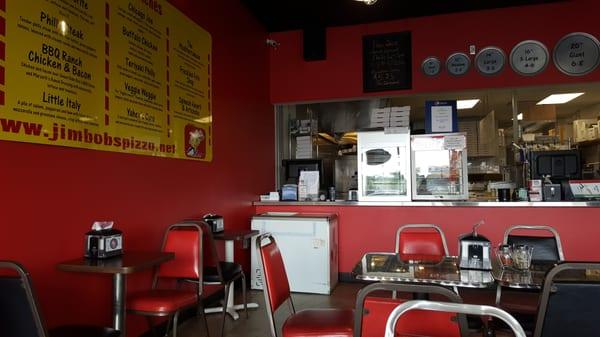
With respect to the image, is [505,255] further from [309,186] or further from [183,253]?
[309,186]

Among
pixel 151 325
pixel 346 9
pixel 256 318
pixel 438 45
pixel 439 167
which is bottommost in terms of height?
pixel 256 318

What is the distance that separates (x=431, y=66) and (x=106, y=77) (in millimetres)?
3691

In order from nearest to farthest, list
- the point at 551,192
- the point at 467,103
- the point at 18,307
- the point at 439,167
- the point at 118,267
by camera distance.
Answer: the point at 18,307 < the point at 118,267 < the point at 551,192 < the point at 439,167 < the point at 467,103

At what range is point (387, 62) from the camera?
4.88m

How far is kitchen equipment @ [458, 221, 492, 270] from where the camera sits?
6.92 ft

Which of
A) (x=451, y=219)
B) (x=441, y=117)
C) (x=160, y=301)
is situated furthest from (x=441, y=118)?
(x=160, y=301)

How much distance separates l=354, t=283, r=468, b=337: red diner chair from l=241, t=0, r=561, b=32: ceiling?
385 cm

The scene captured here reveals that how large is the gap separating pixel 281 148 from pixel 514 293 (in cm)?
353

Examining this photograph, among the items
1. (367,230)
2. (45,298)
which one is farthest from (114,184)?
(367,230)

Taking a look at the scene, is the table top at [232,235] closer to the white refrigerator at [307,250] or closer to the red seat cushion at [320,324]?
the white refrigerator at [307,250]

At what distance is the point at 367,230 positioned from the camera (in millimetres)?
4477

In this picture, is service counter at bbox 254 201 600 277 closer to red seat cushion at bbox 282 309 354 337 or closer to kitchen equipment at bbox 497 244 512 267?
kitchen equipment at bbox 497 244 512 267

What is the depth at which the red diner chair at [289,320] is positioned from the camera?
73.2 inches

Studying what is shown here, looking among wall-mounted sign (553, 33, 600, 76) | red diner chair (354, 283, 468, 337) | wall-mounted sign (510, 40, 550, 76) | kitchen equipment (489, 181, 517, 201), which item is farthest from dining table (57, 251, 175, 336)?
wall-mounted sign (553, 33, 600, 76)
